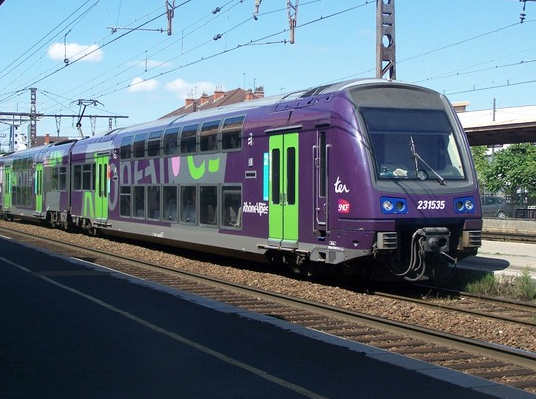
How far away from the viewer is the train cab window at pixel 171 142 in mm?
17328

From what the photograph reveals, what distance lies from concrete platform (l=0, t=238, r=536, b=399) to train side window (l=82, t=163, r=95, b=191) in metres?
12.7

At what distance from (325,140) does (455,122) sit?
95.7 inches

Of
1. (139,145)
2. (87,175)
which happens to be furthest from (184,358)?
(87,175)

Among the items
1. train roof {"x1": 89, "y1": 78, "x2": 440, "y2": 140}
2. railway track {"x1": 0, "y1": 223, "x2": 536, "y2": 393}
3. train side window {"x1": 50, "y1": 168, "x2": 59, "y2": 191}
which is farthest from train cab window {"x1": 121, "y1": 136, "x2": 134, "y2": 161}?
train side window {"x1": 50, "y1": 168, "x2": 59, "y2": 191}

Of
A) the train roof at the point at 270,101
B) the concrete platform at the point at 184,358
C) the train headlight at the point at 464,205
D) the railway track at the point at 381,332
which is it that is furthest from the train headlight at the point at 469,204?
the concrete platform at the point at 184,358

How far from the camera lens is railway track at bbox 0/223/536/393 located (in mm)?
7352

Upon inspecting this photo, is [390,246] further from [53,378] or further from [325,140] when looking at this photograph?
[53,378]

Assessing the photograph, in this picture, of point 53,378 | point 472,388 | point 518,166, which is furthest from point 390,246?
point 518,166

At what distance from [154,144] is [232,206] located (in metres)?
4.49

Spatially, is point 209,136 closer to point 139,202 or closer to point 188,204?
point 188,204

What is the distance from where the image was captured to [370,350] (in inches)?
307

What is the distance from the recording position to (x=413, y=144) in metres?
12.0

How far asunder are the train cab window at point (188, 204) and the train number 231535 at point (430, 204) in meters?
6.30

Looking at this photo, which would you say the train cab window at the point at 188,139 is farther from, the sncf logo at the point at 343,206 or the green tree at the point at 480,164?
the green tree at the point at 480,164
